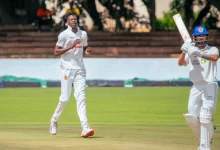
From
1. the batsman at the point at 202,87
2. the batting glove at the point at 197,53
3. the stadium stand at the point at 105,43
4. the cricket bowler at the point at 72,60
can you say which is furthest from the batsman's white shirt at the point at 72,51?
the stadium stand at the point at 105,43

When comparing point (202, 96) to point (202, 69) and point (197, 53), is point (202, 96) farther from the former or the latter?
point (197, 53)

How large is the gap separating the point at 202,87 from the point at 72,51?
2.92 meters

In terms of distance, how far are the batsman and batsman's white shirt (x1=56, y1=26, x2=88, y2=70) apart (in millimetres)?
2627

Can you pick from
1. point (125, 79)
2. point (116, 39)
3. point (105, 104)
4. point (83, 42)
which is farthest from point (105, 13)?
point (83, 42)

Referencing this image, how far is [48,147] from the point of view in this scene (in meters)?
11.3

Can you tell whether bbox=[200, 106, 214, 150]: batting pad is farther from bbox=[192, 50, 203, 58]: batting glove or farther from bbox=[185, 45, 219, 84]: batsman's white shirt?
bbox=[192, 50, 203, 58]: batting glove

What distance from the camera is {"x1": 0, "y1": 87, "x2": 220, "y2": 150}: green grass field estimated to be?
11898mm

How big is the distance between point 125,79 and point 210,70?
1702cm

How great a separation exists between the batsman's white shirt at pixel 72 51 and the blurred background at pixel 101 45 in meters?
14.0

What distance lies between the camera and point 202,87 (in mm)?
10883

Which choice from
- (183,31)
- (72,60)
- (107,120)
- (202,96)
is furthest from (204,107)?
(107,120)

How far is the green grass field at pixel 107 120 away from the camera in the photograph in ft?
39.0

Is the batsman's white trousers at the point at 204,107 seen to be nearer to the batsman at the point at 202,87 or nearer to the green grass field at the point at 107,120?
the batsman at the point at 202,87

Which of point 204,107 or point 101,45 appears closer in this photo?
point 204,107
